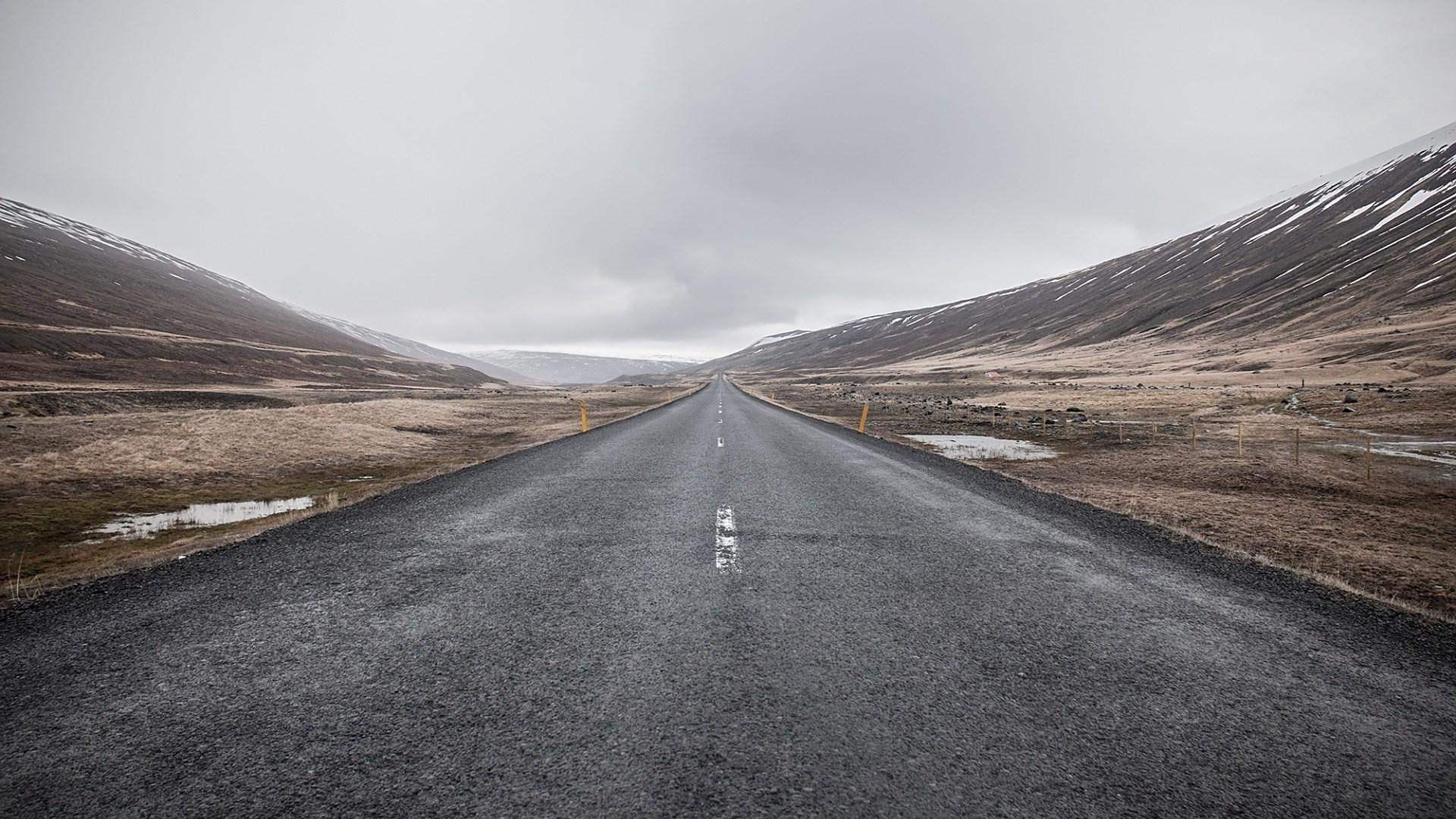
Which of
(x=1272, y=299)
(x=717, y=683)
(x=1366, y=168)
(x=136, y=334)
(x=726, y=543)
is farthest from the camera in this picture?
(x=1366, y=168)

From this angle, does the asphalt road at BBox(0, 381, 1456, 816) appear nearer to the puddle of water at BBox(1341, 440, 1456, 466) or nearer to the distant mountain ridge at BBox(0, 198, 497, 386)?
the puddle of water at BBox(1341, 440, 1456, 466)

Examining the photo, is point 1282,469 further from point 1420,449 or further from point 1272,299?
point 1272,299

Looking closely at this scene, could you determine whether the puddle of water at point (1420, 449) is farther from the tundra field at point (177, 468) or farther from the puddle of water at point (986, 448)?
the tundra field at point (177, 468)

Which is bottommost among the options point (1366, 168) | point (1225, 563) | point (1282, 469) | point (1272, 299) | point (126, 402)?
point (126, 402)

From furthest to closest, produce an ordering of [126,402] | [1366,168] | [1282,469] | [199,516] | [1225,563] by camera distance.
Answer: [1366,168] → [126,402] → [1282,469] → [199,516] → [1225,563]

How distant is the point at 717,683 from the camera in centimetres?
373

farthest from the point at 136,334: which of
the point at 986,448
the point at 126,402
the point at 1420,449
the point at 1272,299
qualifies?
the point at 1272,299

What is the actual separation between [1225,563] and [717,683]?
6.60 meters

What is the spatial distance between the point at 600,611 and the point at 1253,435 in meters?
29.5

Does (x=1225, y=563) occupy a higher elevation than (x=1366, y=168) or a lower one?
lower

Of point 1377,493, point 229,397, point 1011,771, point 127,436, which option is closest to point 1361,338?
point 1377,493

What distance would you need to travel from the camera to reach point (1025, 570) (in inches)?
239

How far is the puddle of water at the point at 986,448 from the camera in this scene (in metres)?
16.5

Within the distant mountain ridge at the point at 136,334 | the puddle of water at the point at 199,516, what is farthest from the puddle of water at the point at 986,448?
the distant mountain ridge at the point at 136,334
